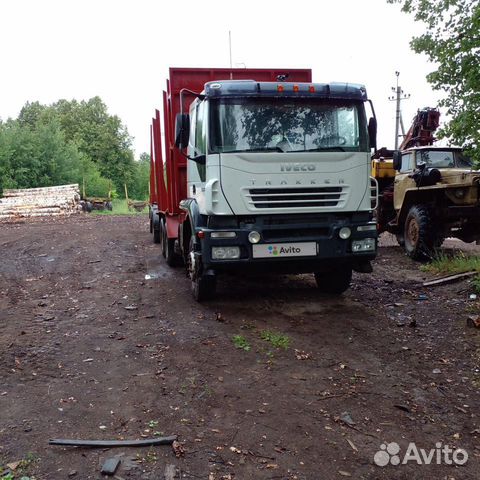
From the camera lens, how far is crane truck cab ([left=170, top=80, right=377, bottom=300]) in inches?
226

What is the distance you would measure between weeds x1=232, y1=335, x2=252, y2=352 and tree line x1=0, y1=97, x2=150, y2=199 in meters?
27.3

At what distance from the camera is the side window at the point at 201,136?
19.7 ft

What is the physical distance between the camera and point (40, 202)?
24.4 m

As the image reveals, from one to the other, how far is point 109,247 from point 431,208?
7334 millimetres

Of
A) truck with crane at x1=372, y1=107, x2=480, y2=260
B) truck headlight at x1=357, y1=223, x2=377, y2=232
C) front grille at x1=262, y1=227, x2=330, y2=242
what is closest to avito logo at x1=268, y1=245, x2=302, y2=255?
front grille at x1=262, y1=227, x2=330, y2=242

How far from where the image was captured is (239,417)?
3580 millimetres

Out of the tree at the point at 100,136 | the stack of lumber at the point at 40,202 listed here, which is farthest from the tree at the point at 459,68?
the tree at the point at 100,136

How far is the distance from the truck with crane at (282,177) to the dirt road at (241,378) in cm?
85

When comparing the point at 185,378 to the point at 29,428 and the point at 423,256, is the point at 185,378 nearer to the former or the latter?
the point at 29,428

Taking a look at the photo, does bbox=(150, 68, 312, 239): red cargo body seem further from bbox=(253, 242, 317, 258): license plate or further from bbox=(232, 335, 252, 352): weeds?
bbox=(232, 335, 252, 352): weeds

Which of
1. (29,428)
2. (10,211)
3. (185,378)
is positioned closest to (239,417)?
(185,378)

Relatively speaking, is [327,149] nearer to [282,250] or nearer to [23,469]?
[282,250]

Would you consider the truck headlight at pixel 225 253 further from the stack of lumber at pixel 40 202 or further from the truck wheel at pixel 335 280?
the stack of lumber at pixel 40 202

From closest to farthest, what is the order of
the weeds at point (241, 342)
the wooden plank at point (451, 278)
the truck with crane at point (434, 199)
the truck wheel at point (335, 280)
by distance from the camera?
the weeds at point (241, 342)
the truck wheel at point (335, 280)
the wooden plank at point (451, 278)
the truck with crane at point (434, 199)
